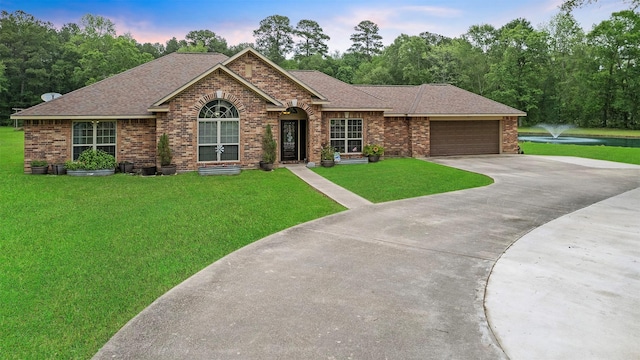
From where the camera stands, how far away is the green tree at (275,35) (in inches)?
3349

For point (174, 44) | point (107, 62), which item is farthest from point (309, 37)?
point (107, 62)

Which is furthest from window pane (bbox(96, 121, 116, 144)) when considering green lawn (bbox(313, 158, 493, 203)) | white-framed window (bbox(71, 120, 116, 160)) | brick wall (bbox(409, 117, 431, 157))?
brick wall (bbox(409, 117, 431, 157))

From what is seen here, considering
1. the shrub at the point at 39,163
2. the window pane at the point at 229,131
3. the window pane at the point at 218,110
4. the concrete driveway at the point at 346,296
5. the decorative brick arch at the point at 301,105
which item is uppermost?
the decorative brick arch at the point at 301,105

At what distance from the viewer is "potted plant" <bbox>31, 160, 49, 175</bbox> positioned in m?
16.5

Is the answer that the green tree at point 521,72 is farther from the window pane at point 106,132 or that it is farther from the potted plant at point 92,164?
the potted plant at point 92,164

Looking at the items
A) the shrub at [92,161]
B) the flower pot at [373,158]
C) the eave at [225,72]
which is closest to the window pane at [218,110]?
the eave at [225,72]

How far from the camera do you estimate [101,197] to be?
40.2ft

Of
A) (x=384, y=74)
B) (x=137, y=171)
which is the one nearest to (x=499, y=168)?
(x=137, y=171)

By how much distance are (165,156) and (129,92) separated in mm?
4395

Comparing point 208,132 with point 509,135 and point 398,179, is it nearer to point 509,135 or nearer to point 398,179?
point 398,179

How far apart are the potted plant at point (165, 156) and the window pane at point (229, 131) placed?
2240 mm

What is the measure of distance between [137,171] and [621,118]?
62.1 meters

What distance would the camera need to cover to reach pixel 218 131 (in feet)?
58.7

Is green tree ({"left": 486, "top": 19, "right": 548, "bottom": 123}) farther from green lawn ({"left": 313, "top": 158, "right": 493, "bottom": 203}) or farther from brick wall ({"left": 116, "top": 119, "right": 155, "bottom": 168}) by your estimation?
brick wall ({"left": 116, "top": 119, "right": 155, "bottom": 168})
